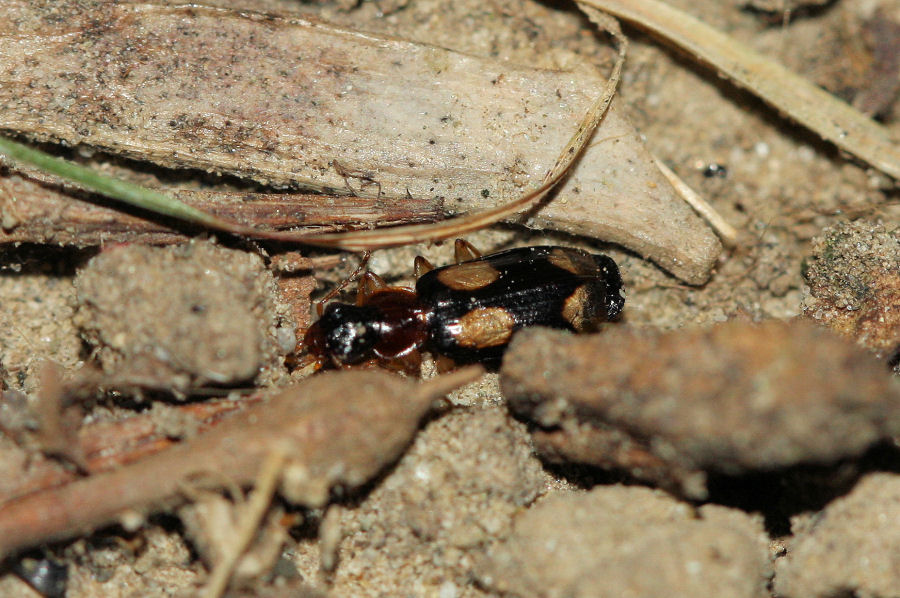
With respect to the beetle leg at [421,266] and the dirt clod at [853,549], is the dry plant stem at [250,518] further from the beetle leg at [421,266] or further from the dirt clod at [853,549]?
the dirt clod at [853,549]

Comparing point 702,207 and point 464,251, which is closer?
point 464,251

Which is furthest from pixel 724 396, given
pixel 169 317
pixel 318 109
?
pixel 318 109

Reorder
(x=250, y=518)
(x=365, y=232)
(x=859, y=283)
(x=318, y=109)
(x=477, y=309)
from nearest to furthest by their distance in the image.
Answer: (x=250, y=518) → (x=365, y=232) → (x=318, y=109) → (x=859, y=283) → (x=477, y=309)

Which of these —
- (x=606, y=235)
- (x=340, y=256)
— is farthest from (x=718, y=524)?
(x=340, y=256)

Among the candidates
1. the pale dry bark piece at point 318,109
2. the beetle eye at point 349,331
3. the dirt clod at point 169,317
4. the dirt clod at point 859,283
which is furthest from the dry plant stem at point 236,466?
the dirt clod at point 859,283

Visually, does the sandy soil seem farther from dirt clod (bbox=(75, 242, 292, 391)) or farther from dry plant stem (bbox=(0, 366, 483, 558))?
dry plant stem (bbox=(0, 366, 483, 558))

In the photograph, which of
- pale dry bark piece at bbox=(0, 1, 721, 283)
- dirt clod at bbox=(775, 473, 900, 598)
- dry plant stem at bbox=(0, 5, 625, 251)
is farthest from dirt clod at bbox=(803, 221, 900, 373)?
dry plant stem at bbox=(0, 5, 625, 251)

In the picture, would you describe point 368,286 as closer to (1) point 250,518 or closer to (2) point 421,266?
(2) point 421,266
